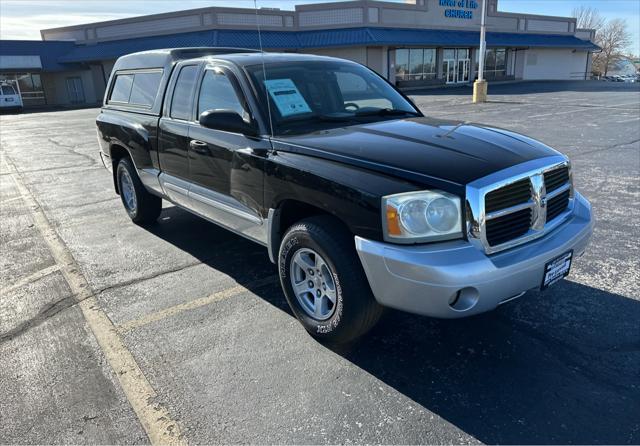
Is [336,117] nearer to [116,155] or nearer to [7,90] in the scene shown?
[116,155]

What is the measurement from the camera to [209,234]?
566 cm

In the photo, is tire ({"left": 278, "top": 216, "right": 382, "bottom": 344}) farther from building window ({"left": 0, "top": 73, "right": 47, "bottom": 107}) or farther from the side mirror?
building window ({"left": 0, "top": 73, "right": 47, "bottom": 107})

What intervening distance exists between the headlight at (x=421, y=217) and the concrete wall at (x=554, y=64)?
52221 mm

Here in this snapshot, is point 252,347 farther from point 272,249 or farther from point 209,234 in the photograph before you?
point 209,234

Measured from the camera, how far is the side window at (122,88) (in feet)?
19.1

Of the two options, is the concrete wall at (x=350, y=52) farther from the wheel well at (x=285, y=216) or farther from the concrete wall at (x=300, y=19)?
the wheel well at (x=285, y=216)

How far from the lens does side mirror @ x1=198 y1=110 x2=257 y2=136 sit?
3578 millimetres

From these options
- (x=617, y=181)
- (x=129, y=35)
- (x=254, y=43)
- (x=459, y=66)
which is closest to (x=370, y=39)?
(x=254, y=43)

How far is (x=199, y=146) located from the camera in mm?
4242

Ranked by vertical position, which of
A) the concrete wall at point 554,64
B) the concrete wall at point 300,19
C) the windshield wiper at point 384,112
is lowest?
the concrete wall at point 554,64

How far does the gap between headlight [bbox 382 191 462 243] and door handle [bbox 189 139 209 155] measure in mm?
2035

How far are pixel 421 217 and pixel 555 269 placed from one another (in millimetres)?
989

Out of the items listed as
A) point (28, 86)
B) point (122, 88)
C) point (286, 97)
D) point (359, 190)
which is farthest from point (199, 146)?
point (28, 86)

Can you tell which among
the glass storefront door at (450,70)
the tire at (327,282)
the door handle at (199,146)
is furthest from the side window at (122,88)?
the glass storefront door at (450,70)
